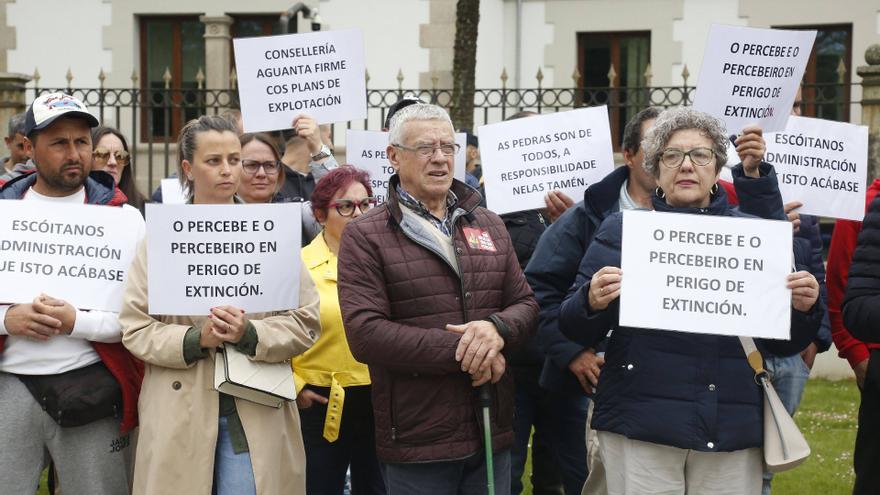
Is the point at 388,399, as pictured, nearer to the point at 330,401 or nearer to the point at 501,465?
the point at 501,465

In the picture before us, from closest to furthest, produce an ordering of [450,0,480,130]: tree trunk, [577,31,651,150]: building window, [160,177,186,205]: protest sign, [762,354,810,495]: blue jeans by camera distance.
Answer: [762,354,810,495]: blue jeans
[160,177,186,205]: protest sign
[450,0,480,130]: tree trunk
[577,31,651,150]: building window

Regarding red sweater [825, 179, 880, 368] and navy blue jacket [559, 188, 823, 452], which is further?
red sweater [825, 179, 880, 368]

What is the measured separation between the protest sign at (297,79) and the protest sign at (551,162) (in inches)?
39.9

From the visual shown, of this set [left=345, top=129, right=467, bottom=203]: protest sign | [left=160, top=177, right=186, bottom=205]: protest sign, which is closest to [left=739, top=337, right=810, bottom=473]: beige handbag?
[left=345, top=129, right=467, bottom=203]: protest sign

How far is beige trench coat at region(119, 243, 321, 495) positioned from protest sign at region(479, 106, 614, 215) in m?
1.84

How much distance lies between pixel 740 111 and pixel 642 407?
214cm

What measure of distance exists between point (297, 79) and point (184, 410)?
106 inches

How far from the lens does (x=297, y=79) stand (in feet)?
22.5

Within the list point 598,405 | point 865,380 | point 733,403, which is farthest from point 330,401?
point 865,380

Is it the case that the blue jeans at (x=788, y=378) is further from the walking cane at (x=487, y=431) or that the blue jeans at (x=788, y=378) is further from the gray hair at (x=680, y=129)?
the walking cane at (x=487, y=431)

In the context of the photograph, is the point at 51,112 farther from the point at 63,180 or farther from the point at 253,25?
the point at 253,25

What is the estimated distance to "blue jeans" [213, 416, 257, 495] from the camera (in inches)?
184

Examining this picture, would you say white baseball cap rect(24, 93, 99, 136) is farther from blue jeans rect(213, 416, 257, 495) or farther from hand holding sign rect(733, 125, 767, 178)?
hand holding sign rect(733, 125, 767, 178)

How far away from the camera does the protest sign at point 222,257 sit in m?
4.62
